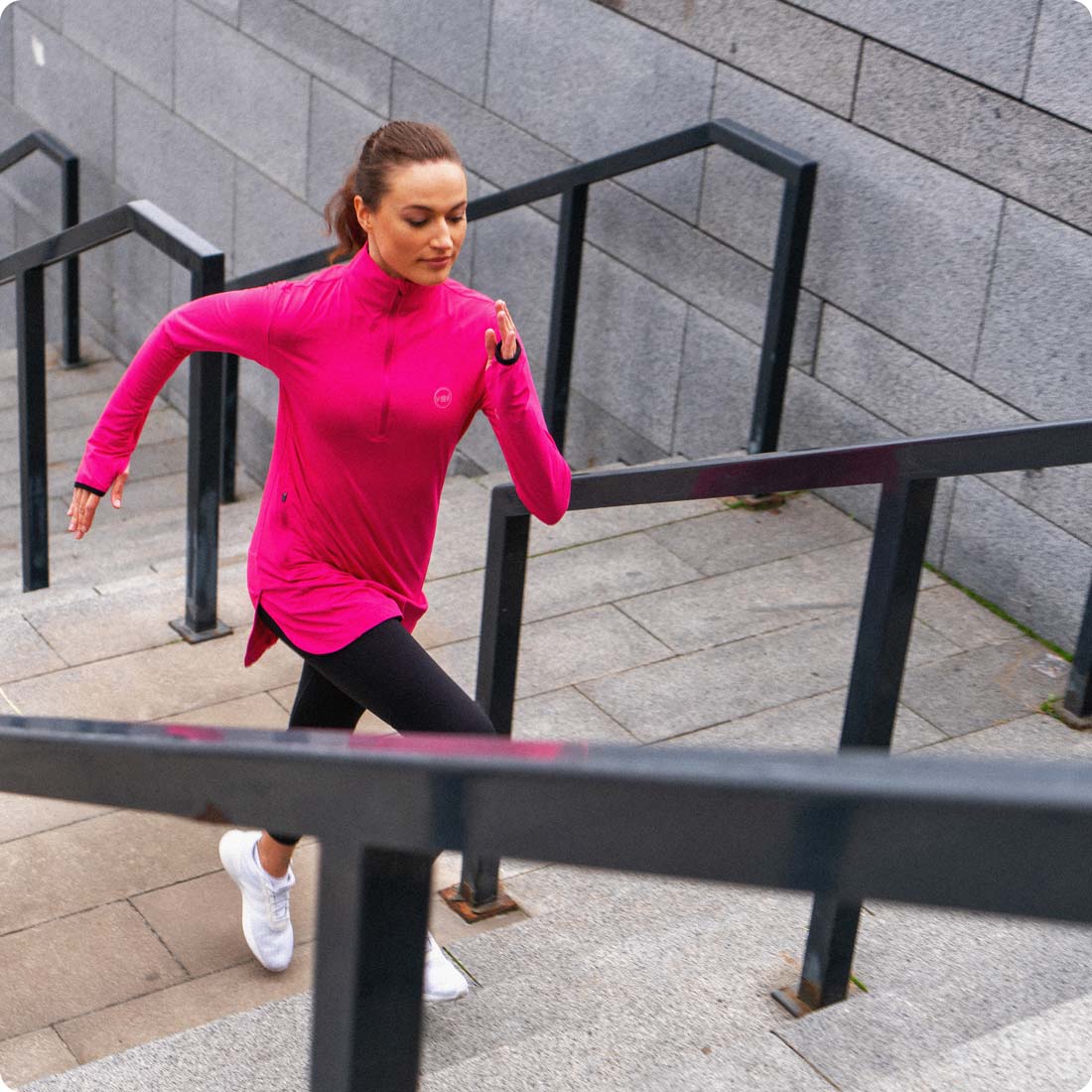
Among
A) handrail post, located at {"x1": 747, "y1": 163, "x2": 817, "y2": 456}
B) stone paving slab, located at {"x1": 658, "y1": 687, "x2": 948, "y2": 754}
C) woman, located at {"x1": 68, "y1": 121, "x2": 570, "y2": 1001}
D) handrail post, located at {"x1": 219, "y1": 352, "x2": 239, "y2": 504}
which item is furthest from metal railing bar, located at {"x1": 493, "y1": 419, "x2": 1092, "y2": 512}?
A: handrail post, located at {"x1": 219, "y1": 352, "x2": 239, "y2": 504}

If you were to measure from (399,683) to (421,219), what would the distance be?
85cm

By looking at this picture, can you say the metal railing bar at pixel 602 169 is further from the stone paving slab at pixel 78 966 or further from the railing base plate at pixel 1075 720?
the stone paving slab at pixel 78 966

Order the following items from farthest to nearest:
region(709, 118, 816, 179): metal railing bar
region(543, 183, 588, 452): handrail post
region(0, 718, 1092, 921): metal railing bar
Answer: region(543, 183, 588, 452): handrail post < region(709, 118, 816, 179): metal railing bar < region(0, 718, 1092, 921): metal railing bar

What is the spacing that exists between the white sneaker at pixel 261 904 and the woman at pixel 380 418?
4.6 inches

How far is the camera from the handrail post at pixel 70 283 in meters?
9.02

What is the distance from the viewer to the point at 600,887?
3.31 m

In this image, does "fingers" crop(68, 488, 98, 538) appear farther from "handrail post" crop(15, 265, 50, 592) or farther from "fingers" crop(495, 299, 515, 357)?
"handrail post" crop(15, 265, 50, 592)

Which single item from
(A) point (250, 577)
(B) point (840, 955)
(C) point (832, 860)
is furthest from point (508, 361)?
(C) point (832, 860)

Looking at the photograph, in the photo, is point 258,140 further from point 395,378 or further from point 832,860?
point 832,860

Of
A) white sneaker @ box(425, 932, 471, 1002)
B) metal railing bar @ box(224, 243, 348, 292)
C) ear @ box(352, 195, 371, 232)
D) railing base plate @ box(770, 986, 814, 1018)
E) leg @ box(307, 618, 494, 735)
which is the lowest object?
white sneaker @ box(425, 932, 471, 1002)

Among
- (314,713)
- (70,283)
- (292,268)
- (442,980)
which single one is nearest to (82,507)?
(314,713)

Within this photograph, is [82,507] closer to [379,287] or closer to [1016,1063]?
[379,287]

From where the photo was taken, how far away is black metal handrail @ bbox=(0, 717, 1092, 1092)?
0.99 meters

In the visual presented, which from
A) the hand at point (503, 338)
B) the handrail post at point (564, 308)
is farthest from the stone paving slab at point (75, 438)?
the hand at point (503, 338)
